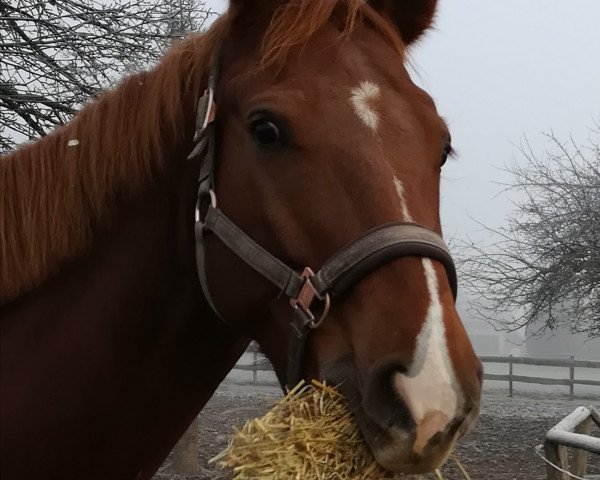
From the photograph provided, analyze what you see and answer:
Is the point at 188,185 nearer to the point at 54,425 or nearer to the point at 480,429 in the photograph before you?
the point at 54,425

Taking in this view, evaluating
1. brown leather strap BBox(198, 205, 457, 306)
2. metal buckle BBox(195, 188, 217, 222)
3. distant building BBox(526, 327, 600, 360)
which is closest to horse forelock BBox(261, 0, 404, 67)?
metal buckle BBox(195, 188, 217, 222)

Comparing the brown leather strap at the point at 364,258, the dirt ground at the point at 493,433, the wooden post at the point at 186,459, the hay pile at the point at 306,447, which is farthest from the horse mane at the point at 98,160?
the wooden post at the point at 186,459

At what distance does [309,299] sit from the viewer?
1.55m

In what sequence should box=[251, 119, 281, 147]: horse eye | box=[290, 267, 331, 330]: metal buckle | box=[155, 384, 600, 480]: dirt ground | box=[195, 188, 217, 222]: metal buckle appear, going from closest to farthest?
box=[290, 267, 331, 330]: metal buckle, box=[251, 119, 281, 147]: horse eye, box=[195, 188, 217, 222]: metal buckle, box=[155, 384, 600, 480]: dirt ground

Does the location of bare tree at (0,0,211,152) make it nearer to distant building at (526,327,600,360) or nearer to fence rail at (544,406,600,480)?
fence rail at (544,406,600,480)

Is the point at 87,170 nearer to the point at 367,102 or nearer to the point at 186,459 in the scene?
the point at 367,102

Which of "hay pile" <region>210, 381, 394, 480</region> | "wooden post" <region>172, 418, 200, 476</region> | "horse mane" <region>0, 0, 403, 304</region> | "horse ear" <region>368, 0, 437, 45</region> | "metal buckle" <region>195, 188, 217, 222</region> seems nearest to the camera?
"hay pile" <region>210, 381, 394, 480</region>

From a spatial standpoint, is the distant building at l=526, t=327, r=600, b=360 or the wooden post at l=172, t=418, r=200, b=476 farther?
the distant building at l=526, t=327, r=600, b=360

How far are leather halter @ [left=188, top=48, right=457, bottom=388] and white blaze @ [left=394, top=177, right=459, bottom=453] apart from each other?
197 mm

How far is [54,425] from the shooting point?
1.78 m

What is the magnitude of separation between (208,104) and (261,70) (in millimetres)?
190

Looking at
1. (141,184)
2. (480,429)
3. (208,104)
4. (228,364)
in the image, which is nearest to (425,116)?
(208,104)

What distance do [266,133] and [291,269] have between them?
14.7 inches

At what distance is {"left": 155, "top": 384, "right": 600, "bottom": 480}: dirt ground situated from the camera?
864cm
